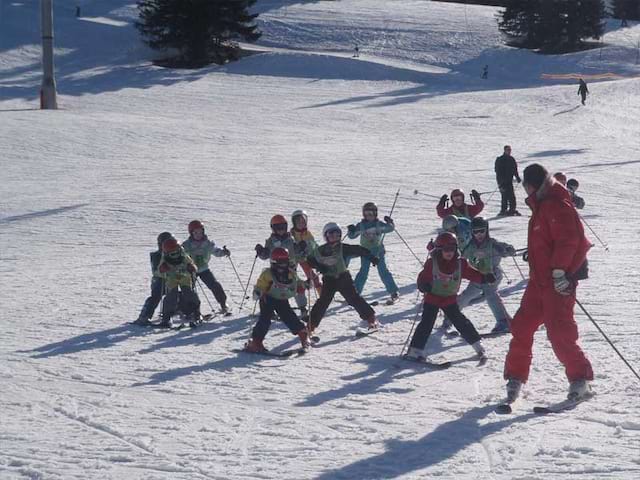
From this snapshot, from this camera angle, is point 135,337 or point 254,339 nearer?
point 254,339

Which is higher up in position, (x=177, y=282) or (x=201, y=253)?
(x=201, y=253)

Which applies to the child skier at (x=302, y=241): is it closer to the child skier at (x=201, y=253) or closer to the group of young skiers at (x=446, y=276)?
the group of young skiers at (x=446, y=276)

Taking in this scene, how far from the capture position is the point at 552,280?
654 cm

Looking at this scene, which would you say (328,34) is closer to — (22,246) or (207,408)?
(22,246)

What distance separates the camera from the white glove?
6362 mm

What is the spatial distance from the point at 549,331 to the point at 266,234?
443 inches

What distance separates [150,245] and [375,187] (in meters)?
7.00

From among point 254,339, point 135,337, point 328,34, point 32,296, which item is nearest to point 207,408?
point 254,339

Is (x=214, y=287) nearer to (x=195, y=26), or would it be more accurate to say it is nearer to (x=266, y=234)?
(x=266, y=234)

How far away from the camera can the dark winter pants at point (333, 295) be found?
32.1 ft

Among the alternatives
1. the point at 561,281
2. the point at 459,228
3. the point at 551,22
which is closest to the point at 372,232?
the point at 459,228

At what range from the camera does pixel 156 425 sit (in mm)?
6738

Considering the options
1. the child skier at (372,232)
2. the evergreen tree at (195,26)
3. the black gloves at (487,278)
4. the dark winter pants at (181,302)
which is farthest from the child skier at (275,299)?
the evergreen tree at (195,26)

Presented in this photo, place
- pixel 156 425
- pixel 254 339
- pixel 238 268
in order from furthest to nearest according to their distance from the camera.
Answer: pixel 238 268
pixel 254 339
pixel 156 425
